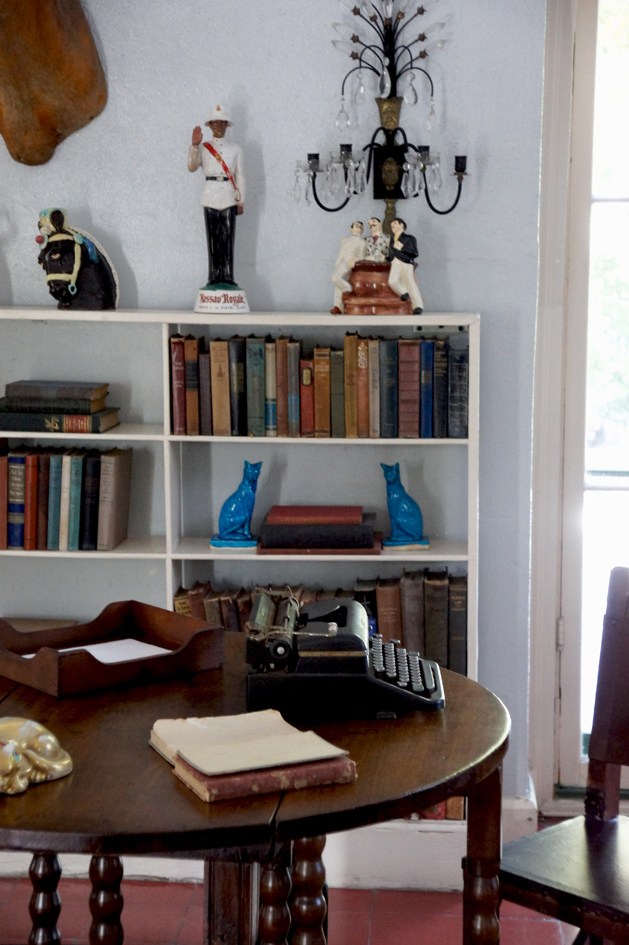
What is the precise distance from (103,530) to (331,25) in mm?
1631

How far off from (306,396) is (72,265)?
780 millimetres

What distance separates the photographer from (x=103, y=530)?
2934mm

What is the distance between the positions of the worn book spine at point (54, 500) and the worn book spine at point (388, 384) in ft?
3.19

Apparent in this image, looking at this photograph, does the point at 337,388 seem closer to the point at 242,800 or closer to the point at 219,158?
the point at 219,158

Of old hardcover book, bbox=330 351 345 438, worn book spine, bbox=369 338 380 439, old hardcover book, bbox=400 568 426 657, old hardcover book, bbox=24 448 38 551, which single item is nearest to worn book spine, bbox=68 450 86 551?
old hardcover book, bbox=24 448 38 551

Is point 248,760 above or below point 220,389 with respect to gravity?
below

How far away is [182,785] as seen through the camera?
1408 mm

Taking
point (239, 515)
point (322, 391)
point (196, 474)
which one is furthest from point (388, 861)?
point (322, 391)

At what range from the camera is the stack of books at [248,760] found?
1373 mm

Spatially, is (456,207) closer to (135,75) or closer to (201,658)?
(135,75)

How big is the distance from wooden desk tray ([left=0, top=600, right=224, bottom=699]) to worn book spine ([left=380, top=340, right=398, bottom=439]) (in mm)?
1072

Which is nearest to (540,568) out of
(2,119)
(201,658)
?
(201,658)

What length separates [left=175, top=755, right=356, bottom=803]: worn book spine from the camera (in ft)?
4.48

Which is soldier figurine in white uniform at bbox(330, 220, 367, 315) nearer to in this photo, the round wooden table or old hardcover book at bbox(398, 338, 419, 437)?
old hardcover book at bbox(398, 338, 419, 437)
